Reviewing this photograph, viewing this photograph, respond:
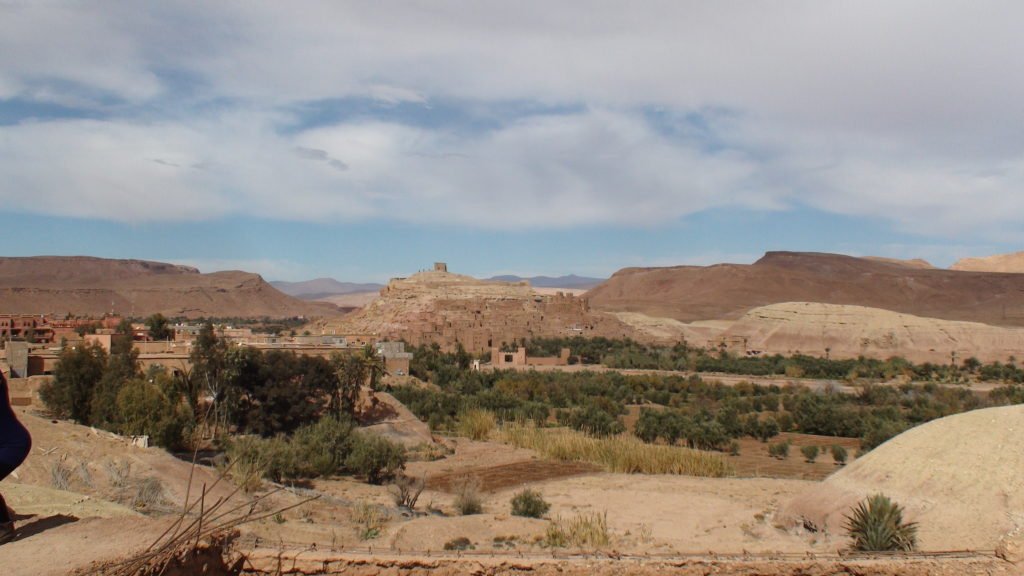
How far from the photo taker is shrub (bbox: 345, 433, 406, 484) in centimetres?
1717

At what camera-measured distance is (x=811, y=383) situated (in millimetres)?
44781

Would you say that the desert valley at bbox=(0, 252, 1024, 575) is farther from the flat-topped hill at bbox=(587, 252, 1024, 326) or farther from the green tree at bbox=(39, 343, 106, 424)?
the flat-topped hill at bbox=(587, 252, 1024, 326)

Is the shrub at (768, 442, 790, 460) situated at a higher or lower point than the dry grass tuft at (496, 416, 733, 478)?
lower

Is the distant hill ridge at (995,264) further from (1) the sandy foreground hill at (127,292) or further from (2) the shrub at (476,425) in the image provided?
(2) the shrub at (476,425)

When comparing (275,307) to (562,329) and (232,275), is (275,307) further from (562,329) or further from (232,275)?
(562,329)

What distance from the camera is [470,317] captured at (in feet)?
241

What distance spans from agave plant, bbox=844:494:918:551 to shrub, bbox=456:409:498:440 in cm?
1648

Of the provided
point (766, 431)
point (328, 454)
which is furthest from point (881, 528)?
point (766, 431)

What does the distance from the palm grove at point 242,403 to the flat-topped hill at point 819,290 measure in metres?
83.9

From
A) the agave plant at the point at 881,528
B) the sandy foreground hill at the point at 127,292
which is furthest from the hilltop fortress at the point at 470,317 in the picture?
the agave plant at the point at 881,528

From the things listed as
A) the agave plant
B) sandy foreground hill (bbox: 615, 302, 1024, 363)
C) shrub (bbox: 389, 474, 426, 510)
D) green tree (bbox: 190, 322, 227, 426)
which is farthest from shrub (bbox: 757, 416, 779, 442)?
sandy foreground hill (bbox: 615, 302, 1024, 363)

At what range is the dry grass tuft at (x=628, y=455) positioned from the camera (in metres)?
18.8

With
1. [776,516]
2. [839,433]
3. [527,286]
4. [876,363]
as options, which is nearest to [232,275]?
[527,286]

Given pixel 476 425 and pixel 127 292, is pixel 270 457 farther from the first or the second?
pixel 127 292
